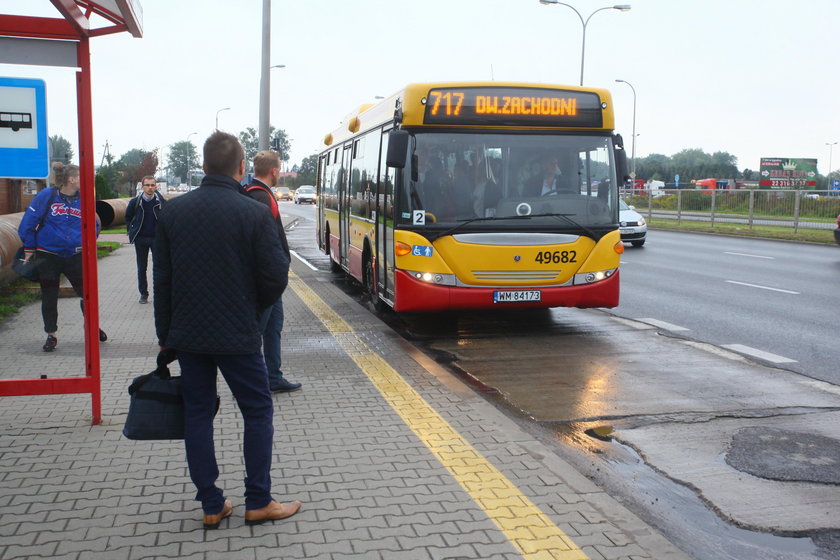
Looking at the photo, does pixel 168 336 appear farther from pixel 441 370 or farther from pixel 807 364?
pixel 807 364

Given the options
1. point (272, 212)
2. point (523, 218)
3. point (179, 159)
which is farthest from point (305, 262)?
point (179, 159)

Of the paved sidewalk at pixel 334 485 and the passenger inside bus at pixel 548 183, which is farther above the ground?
the passenger inside bus at pixel 548 183

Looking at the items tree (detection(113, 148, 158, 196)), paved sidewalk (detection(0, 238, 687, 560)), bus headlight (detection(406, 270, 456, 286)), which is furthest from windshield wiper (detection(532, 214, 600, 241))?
tree (detection(113, 148, 158, 196))

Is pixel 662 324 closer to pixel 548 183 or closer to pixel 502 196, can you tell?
pixel 548 183

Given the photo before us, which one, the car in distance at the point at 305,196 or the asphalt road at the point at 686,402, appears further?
the car in distance at the point at 305,196

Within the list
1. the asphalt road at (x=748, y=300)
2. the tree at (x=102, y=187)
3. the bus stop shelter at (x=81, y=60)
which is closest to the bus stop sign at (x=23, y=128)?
the bus stop shelter at (x=81, y=60)

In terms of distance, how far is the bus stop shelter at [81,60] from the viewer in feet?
16.8

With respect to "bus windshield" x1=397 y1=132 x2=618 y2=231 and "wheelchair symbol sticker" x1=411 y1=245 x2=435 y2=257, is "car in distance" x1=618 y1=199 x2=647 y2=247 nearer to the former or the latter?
"bus windshield" x1=397 y1=132 x2=618 y2=231

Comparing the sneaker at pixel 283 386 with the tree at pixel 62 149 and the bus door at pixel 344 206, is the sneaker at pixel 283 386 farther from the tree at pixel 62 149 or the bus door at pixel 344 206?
the bus door at pixel 344 206

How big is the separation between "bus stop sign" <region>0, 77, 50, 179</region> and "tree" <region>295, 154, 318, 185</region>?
131866 millimetres

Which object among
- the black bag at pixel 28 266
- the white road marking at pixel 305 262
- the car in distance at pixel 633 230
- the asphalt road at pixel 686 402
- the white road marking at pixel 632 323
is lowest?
the white road marking at pixel 305 262

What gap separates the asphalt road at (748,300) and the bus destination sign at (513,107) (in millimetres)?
2668

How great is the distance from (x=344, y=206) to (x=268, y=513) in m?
10.4

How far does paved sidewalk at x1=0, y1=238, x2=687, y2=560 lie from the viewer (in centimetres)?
372
